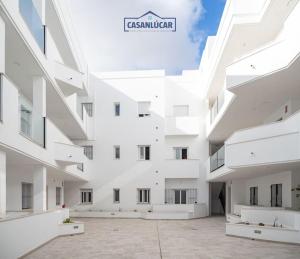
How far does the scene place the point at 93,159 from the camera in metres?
27.1

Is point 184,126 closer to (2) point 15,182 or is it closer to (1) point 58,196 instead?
(1) point 58,196

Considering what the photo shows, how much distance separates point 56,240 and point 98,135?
14.0 m

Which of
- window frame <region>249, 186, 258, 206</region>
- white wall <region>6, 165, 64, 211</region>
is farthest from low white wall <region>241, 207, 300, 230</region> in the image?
white wall <region>6, 165, 64, 211</region>

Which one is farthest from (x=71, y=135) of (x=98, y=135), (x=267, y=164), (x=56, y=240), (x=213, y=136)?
(x=267, y=164)

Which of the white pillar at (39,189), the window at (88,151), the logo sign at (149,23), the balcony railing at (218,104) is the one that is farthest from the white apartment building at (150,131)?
the logo sign at (149,23)

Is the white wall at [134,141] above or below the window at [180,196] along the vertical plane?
above

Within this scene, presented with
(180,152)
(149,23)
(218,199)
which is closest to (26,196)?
(149,23)

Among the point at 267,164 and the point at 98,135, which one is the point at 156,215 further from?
the point at 267,164

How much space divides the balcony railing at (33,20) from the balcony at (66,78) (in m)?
1.82

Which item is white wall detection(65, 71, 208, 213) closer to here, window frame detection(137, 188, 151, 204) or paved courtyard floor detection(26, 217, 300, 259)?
window frame detection(137, 188, 151, 204)

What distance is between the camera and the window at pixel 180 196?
26844 millimetres

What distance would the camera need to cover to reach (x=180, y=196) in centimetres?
2700

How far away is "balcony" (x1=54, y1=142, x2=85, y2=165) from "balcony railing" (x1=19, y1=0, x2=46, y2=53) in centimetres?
464

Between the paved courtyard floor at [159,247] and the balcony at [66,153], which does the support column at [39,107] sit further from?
the paved courtyard floor at [159,247]
